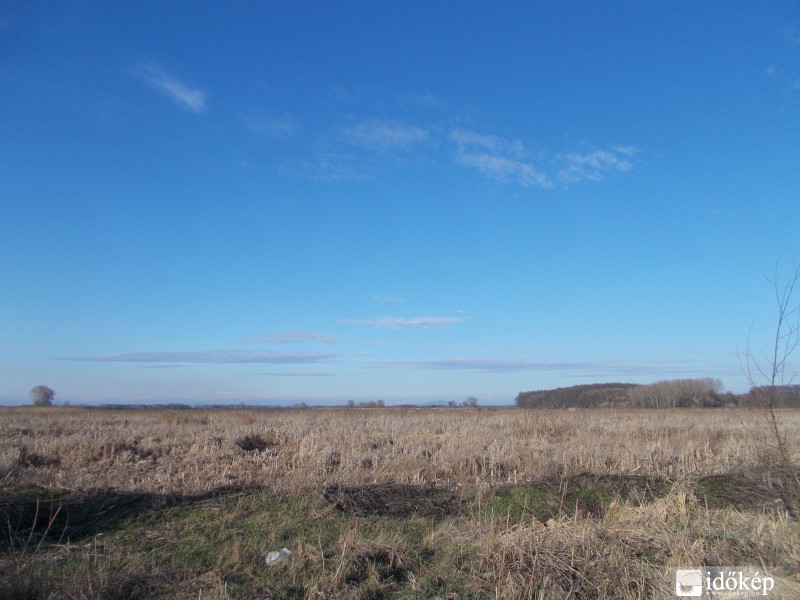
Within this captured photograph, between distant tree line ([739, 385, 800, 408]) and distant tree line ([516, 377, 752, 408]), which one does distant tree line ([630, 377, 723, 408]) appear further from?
distant tree line ([739, 385, 800, 408])

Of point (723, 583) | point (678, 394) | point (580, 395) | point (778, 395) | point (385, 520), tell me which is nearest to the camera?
point (723, 583)

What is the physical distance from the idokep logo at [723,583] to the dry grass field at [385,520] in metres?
0.12

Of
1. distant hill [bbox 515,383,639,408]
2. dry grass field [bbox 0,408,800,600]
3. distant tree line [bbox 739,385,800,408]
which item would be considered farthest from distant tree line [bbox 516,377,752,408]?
distant tree line [bbox 739,385,800,408]

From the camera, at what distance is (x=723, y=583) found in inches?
220

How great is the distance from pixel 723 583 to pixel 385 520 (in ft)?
15.6

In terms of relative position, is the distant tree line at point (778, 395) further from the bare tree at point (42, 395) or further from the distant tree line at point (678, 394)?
the bare tree at point (42, 395)

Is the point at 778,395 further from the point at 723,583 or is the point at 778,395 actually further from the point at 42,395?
Result: the point at 42,395

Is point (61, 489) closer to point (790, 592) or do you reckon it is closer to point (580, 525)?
point (580, 525)

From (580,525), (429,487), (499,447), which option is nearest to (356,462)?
(429,487)

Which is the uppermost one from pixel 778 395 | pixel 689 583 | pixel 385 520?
pixel 778 395

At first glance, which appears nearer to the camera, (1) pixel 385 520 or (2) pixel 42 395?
(1) pixel 385 520

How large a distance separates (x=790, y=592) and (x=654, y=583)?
114 cm

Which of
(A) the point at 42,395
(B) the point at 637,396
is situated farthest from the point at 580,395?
(A) the point at 42,395

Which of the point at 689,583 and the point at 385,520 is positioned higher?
the point at 689,583
